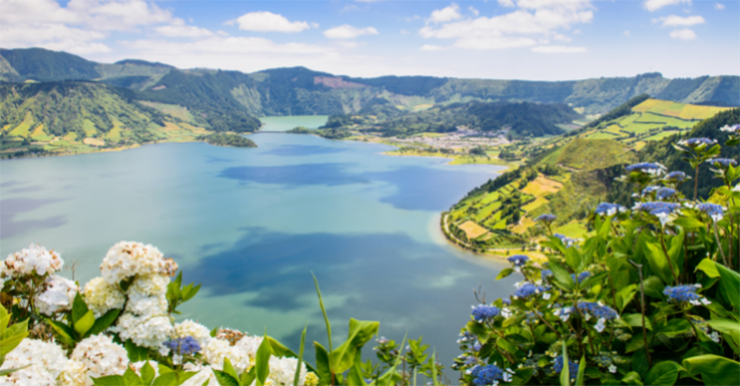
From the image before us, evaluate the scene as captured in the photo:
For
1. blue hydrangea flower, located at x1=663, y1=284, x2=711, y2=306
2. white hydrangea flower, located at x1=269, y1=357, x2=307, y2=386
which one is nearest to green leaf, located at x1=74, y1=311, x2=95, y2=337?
white hydrangea flower, located at x1=269, y1=357, x2=307, y2=386

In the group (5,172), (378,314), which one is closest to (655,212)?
(378,314)

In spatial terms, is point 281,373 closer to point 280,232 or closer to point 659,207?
point 659,207

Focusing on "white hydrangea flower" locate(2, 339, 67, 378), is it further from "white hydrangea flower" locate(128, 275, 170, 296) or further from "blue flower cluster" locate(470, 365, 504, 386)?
"blue flower cluster" locate(470, 365, 504, 386)

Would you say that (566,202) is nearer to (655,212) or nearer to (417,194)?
(417,194)

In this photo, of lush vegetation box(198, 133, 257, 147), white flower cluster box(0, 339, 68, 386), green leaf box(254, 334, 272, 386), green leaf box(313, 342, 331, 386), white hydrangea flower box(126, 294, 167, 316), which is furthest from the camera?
lush vegetation box(198, 133, 257, 147)

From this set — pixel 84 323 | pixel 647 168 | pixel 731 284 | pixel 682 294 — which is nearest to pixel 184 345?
pixel 84 323

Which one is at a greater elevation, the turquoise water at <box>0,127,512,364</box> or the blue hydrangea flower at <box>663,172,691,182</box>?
the blue hydrangea flower at <box>663,172,691,182</box>
